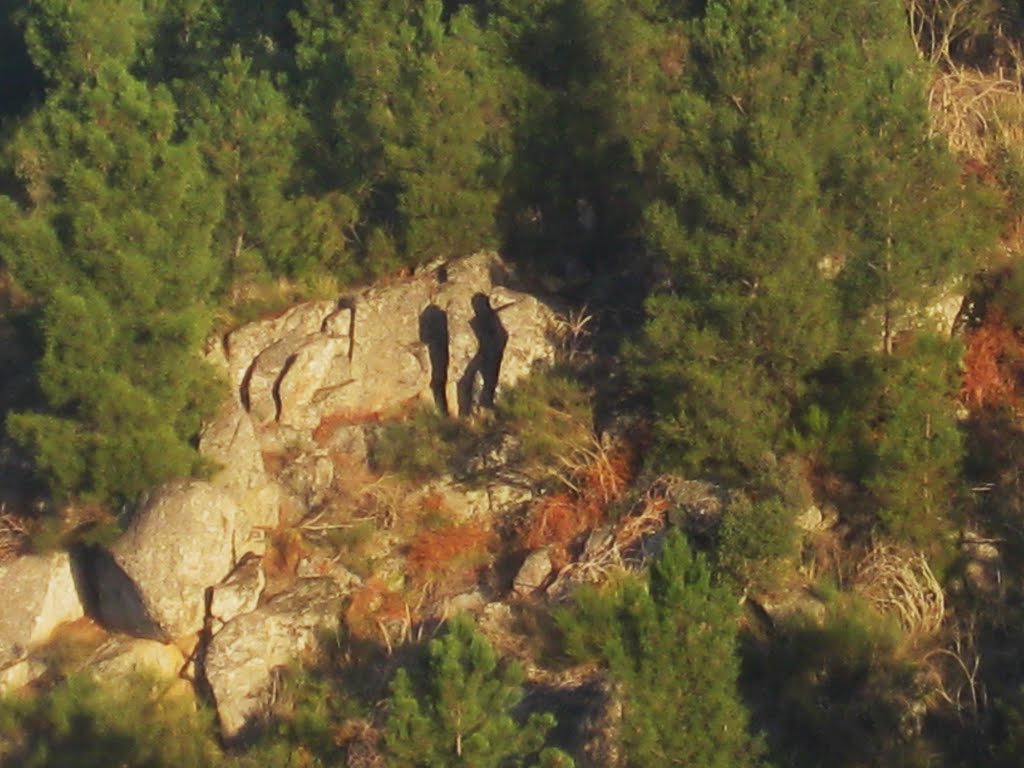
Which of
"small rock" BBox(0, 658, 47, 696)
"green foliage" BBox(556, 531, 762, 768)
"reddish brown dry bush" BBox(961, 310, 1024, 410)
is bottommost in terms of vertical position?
"small rock" BBox(0, 658, 47, 696)

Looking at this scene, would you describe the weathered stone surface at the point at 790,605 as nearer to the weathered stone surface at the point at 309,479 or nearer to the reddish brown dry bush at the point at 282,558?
the reddish brown dry bush at the point at 282,558

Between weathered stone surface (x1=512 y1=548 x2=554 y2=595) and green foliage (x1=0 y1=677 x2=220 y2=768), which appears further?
weathered stone surface (x1=512 y1=548 x2=554 y2=595)

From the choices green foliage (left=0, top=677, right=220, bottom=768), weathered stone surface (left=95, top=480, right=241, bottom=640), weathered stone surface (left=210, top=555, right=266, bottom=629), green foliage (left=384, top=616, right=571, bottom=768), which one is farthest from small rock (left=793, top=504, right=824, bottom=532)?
green foliage (left=0, top=677, right=220, bottom=768)

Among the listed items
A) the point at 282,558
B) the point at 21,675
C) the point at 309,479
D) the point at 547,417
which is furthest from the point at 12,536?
the point at 547,417

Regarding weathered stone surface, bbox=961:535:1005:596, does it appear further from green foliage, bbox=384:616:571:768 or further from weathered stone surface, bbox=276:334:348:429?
weathered stone surface, bbox=276:334:348:429

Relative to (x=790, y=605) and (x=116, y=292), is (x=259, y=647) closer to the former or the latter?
(x=116, y=292)
